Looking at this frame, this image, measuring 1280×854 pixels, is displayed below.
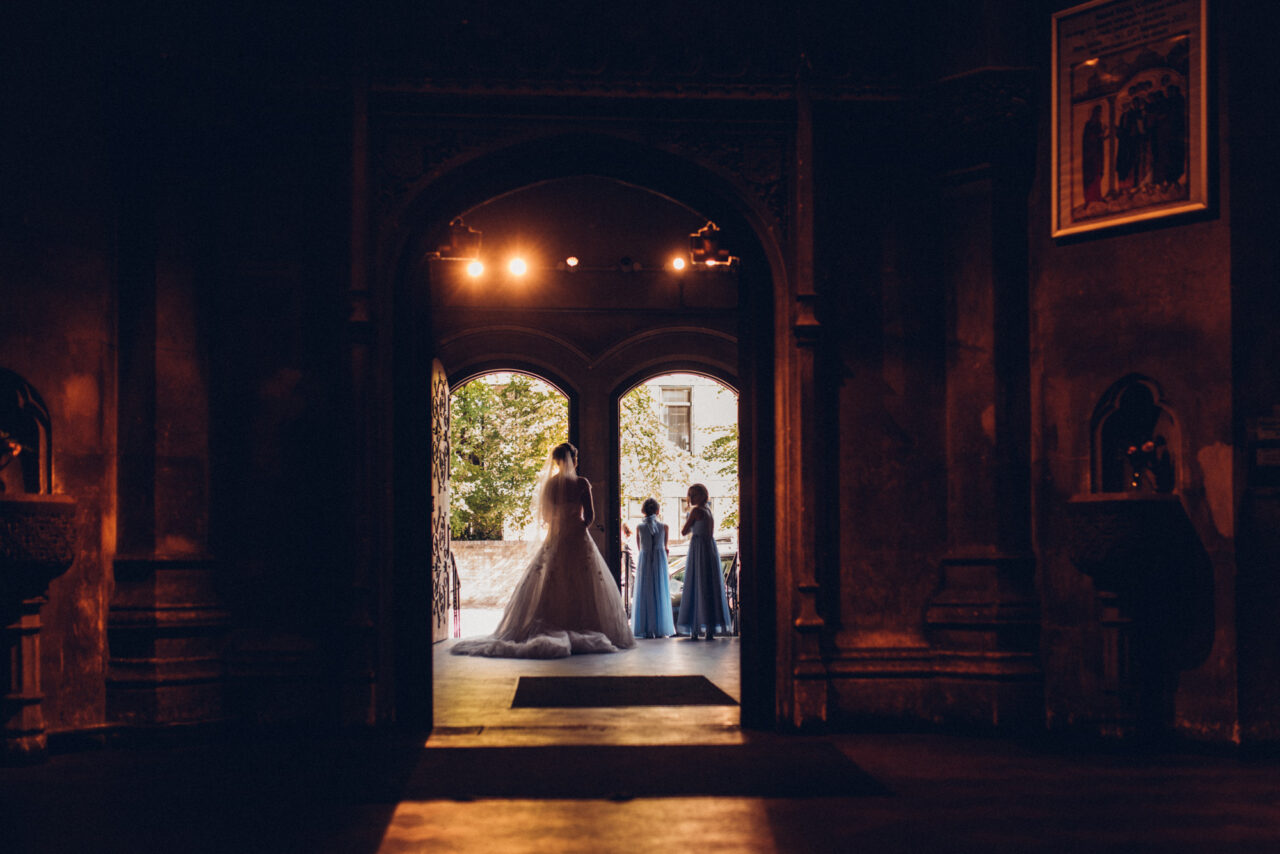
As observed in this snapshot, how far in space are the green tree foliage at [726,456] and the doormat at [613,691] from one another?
13.3 m

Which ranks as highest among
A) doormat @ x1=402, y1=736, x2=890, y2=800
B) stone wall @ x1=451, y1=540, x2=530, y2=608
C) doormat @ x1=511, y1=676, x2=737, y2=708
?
doormat @ x1=402, y1=736, x2=890, y2=800

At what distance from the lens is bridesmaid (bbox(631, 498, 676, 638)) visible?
445 inches

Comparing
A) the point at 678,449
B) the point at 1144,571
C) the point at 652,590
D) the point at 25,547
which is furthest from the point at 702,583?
the point at 678,449

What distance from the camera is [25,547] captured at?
4668 millimetres

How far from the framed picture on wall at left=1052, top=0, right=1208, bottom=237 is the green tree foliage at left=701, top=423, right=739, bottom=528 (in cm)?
1550

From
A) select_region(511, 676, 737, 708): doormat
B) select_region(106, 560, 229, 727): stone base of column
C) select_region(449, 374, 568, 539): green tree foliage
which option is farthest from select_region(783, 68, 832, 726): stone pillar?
select_region(449, 374, 568, 539): green tree foliage

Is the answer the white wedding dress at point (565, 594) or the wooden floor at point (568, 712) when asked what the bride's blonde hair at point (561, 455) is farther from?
the wooden floor at point (568, 712)

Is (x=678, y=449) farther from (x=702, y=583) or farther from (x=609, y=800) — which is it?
(x=609, y=800)

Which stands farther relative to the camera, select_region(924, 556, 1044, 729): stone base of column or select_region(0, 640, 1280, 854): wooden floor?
select_region(924, 556, 1044, 729): stone base of column

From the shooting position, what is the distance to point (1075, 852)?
3.47 meters

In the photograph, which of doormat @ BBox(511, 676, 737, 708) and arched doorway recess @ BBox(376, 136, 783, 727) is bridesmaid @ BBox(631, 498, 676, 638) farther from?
arched doorway recess @ BBox(376, 136, 783, 727)

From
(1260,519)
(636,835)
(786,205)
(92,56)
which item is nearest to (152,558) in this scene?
(92,56)

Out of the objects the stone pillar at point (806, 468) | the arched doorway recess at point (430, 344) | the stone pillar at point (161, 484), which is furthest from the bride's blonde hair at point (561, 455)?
the stone pillar at point (161, 484)

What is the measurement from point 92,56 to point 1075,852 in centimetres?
546
